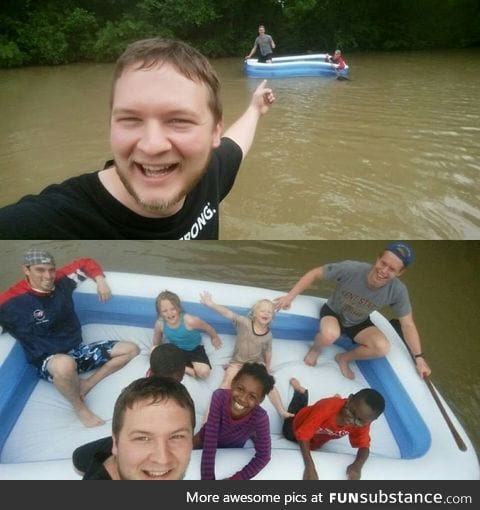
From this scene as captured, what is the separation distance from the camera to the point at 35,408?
954mm

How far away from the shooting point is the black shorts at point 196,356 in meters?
1.07

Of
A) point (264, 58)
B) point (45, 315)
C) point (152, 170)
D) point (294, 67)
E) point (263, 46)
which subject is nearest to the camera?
point (152, 170)

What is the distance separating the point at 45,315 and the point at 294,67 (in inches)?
124

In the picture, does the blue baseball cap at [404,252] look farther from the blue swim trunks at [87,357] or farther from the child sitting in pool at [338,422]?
the blue swim trunks at [87,357]

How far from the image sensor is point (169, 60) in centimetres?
47

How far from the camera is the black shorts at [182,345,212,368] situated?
1067 millimetres

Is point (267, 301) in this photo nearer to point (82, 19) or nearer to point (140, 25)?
point (140, 25)

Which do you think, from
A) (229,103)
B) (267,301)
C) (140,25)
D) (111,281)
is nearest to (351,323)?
(267,301)

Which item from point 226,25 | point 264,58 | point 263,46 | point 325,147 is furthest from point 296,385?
point 264,58

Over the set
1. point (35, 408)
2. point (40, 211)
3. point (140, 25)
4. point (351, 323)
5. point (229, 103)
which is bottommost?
point (35, 408)

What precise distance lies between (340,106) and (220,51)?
0.81m

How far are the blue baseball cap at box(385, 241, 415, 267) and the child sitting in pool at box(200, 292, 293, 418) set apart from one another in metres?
0.34

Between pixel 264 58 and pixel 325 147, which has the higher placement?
pixel 264 58

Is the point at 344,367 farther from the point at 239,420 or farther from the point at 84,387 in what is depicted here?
the point at 84,387
